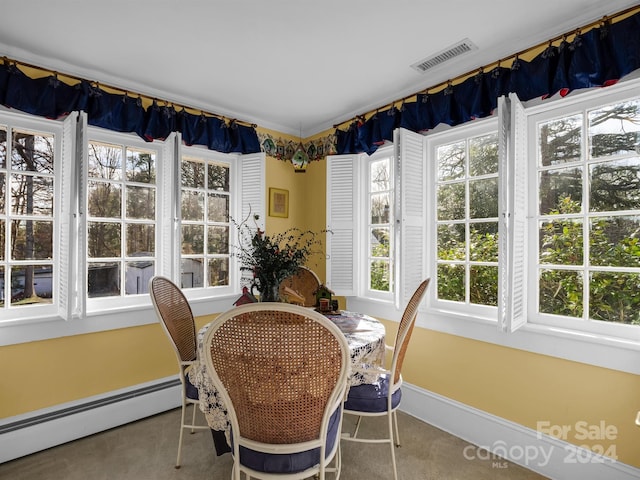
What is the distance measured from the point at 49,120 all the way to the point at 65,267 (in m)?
1.06

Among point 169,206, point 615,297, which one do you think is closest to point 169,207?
point 169,206

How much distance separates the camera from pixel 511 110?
2072mm

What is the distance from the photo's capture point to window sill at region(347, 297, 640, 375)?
1.77m

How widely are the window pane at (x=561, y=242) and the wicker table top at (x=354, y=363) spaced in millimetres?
1194

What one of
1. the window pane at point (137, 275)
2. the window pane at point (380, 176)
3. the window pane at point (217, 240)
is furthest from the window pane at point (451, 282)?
the window pane at point (137, 275)

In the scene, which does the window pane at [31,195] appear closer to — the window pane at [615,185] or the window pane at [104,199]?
the window pane at [104,199]

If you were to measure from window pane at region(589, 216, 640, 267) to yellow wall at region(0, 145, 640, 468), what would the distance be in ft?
1.99

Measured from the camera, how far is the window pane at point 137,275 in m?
2.80

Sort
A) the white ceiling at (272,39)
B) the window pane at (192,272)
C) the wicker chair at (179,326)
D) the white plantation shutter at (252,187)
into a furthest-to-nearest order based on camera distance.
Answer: the white plantation shutter at (252,187) < the window pane at (192,272) < the wicker chair at (179,326) < the white ceiling at (272,39)

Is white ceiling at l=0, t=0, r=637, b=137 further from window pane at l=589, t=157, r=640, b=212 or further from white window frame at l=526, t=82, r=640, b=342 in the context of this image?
window pane at l=589, t=157, r=640, b=212

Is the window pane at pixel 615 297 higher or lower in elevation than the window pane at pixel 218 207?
lower

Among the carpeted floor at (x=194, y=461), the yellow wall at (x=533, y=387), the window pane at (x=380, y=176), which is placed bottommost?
the carpeted floor at (x=194, y=461)

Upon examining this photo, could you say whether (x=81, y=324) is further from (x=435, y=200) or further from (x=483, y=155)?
(x=483, y=155)

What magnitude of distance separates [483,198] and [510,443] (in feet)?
5.40
